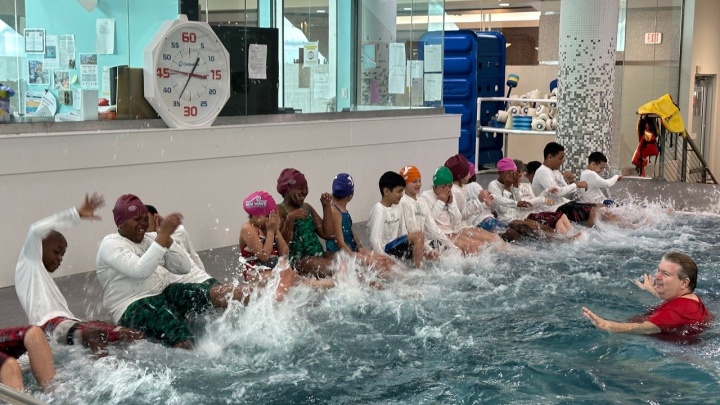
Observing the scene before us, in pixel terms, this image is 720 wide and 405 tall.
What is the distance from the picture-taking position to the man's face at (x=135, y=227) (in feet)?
19.9

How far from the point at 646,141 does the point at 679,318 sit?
11.2 m

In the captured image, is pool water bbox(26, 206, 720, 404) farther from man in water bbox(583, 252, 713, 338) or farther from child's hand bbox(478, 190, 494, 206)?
child's hand bbox(478, 190, 494, 206)

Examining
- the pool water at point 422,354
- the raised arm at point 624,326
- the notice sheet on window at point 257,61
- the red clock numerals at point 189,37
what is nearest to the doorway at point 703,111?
the pool water at point 422,354

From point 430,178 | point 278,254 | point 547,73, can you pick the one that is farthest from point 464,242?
point 547,73

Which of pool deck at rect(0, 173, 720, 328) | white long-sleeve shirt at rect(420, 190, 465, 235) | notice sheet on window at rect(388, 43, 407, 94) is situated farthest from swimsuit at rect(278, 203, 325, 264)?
notice sheet on window at rect(388, 43, 407, 94)

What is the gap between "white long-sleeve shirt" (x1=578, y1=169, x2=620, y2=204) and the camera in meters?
11.6

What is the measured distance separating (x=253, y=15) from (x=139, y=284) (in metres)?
4.66

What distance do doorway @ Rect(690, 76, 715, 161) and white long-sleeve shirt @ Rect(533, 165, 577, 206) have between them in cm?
1252

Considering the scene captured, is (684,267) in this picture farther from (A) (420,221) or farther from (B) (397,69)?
(B) (397,69)

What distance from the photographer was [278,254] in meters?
7.74

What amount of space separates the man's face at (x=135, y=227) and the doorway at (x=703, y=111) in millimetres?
19232

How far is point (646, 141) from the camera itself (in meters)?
16.6

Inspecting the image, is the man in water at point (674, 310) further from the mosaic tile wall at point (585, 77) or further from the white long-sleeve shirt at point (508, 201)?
the mosaic tile wall at point (585, 77)

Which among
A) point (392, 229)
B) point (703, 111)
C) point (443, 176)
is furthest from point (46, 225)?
point (703, 111)
